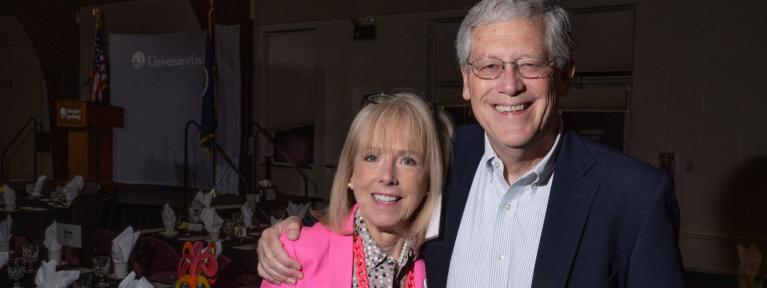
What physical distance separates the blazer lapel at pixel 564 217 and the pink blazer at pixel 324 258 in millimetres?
411

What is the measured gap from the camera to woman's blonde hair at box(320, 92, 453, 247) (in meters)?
1.69

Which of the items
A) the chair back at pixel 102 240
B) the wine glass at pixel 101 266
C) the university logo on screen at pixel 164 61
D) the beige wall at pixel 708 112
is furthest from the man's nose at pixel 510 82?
the university logo on screen at pixel 164 61

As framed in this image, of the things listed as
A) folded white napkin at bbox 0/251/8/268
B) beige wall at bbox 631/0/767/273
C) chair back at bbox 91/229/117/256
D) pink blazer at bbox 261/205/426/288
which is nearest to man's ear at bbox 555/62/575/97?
pink blazer at bbox 261/205/426/288

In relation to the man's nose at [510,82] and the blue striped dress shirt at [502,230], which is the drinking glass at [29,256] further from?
the man's nose at [510,82]

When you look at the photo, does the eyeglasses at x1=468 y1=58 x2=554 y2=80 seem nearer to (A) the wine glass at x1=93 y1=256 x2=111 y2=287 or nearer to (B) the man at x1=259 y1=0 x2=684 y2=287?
(B) the man at x1=259 y1=0 x2=684 y2=287

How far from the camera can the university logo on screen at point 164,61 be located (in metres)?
10.3

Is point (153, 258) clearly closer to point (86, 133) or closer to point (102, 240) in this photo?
point (102, 240)

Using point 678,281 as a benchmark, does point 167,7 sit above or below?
above

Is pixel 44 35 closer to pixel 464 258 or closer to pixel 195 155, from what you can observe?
pixel 195 155

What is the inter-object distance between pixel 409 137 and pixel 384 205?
184 mm

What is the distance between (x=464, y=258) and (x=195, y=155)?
30.2 feet

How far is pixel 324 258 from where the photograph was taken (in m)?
1.68

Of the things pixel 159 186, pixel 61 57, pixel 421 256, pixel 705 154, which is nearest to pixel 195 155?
pixel 159 186

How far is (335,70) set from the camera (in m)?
9.45
